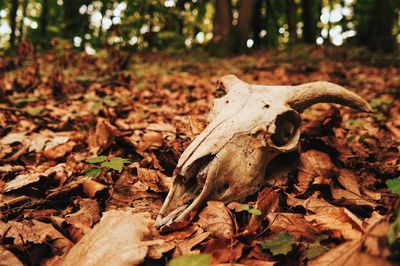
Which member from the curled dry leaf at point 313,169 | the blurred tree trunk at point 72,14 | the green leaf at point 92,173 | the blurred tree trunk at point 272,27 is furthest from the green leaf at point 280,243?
the blurred tree trunk at point 272,27

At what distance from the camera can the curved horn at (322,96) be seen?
2203 millimetres

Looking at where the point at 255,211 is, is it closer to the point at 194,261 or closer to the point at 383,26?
the point at 194,261

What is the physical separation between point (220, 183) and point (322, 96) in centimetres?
104

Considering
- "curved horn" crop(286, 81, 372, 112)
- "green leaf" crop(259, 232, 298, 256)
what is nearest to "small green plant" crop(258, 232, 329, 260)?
"green leaf" crop(259, 232, 298, 256)

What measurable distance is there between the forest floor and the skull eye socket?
0.57ft

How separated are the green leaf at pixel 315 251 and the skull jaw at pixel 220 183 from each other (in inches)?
20.7

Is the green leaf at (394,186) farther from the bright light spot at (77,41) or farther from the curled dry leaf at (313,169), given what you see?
the bright light spot at (77,41)

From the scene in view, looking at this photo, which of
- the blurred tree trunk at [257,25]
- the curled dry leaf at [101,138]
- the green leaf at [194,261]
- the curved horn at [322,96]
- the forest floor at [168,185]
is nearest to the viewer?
the green leaf at [194,261]

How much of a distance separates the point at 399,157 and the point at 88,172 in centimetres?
223

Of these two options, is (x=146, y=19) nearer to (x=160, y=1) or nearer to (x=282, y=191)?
(x=160, y=1)

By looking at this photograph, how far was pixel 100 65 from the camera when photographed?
695 centimetres

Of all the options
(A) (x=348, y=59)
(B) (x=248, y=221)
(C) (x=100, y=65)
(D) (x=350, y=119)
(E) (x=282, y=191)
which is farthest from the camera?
(A) (x=348, y=59)

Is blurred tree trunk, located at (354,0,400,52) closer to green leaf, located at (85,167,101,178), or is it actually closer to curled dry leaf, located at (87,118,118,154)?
curled dry leaf, located at (87,118,118,154)

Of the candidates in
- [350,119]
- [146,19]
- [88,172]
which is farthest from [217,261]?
[146,19]
